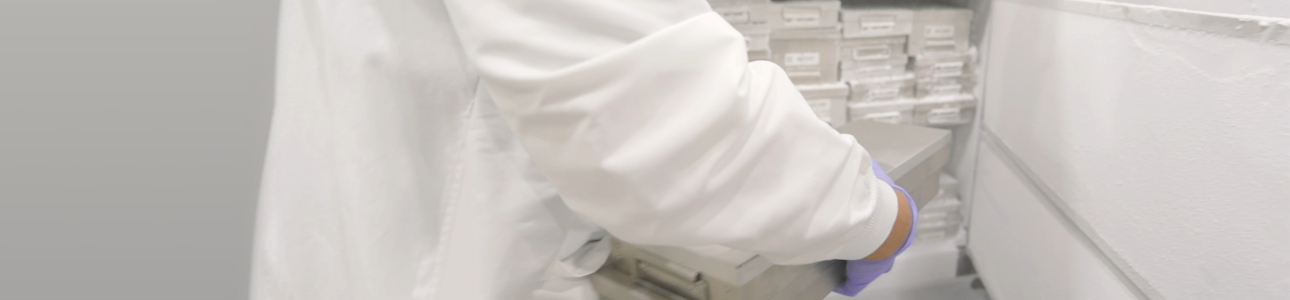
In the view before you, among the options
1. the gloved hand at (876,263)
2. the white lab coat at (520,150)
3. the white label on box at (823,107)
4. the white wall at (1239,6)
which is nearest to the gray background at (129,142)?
the white lab coat at (520,150)

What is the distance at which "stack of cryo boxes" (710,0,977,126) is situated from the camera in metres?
0.95

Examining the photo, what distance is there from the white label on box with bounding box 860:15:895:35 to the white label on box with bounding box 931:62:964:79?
0.09 meters

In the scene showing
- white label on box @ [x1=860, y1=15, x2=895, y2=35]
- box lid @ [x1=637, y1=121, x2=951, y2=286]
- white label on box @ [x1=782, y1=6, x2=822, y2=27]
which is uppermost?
Result: white label on box @ [x1=782, y1=6, x2=822, y2=27]

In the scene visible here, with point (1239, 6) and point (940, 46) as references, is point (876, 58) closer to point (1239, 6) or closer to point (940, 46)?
point (940, 46)

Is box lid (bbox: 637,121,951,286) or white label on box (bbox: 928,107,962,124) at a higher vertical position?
box lid (bbox: 637,121,951,286)

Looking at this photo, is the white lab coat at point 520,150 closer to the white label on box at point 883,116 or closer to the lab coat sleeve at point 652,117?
the lab coat sleeve at point 652,117

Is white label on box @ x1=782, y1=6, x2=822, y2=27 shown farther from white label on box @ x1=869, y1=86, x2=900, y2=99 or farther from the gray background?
the gray background

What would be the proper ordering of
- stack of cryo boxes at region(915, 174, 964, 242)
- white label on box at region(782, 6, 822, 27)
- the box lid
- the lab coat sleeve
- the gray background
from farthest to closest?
stack of cryo boxes at region(915, 174, 964, 242) → white label on box at region(782, 6, 822, 27) → the gray background → the box lid → the lab coat sleeve

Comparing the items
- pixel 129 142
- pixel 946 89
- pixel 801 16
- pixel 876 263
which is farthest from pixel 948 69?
pixel 129 142

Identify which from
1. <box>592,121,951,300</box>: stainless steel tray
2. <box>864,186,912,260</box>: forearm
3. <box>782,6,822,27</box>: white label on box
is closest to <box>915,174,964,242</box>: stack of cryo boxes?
<box>782,6,822,27</box>: white label on box

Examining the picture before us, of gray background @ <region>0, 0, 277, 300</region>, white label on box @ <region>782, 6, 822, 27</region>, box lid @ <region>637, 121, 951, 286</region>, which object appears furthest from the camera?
white label on box @ <region>782, 6, 822, 27</region>

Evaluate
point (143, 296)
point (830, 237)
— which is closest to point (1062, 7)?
point (830, 237)

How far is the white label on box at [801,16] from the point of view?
931 mm

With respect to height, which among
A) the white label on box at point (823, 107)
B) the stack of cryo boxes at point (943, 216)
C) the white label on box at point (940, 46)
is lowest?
the stack of cryo boxes at point (943, 216)
